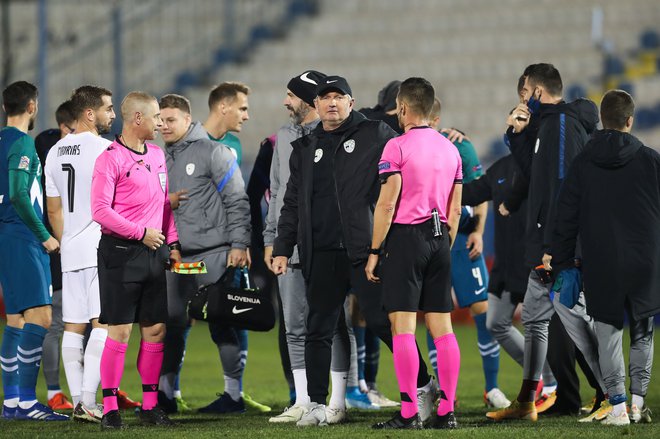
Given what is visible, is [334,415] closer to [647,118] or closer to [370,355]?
[370,355]

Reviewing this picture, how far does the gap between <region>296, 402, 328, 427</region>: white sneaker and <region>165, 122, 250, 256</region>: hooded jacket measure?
150 centimetres

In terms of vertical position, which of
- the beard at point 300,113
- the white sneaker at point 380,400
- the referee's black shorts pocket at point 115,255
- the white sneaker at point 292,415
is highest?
the beard at point 300,113

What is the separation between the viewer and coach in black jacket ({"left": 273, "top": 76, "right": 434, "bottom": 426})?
7.25 meters

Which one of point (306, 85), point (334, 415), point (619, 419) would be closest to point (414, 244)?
point (334, 415)

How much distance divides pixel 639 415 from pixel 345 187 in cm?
215

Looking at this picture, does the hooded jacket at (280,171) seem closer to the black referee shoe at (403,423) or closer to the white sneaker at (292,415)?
the white sneaker at (292,415)

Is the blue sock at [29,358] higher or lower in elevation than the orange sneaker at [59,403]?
higher

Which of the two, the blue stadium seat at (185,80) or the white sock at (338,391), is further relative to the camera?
the blue stadium seat at (185,80)

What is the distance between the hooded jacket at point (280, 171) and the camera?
787 centimetres

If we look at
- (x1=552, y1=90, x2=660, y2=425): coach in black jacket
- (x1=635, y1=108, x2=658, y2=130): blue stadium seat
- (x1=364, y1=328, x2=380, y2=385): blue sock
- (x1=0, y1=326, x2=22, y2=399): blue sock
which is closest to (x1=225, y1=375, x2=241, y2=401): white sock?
(x1=364, y1=328, x2=380, y2=385): blue sock

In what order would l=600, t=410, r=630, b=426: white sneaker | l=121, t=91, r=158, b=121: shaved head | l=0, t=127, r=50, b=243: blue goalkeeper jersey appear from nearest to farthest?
l=600, t=410, r=630, b=426: white sneaker → l=121, t=91, r=158, b=121: shaved head → l=0, t=127, r=50, b=243: blue goalkeeper jersey

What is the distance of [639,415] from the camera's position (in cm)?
726

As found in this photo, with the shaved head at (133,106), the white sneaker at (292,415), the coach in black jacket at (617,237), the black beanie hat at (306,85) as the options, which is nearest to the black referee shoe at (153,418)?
the white sneaker at (292,415)

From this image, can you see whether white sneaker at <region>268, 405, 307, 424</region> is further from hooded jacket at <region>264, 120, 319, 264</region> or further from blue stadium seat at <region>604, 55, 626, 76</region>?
blue stadium seat at <region>604, 55, 626, 76</region>
